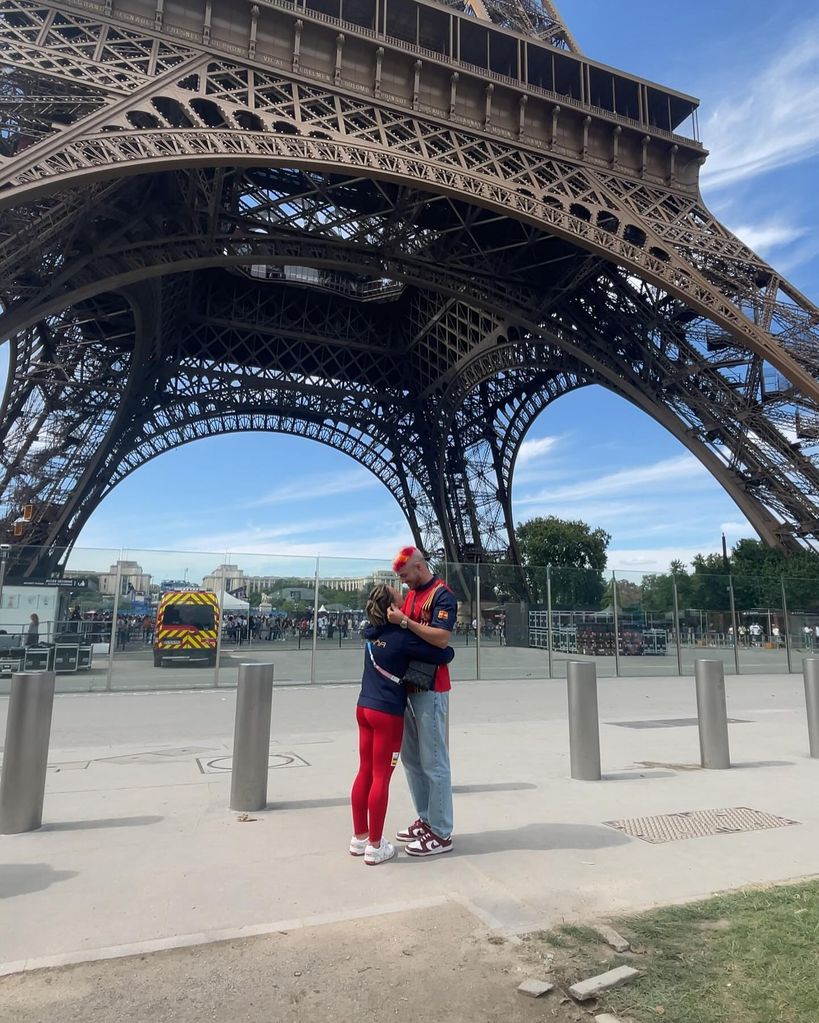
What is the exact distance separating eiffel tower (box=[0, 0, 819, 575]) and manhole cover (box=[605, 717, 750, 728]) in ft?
38.8

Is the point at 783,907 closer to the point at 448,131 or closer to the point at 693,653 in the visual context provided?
the point at 693,653

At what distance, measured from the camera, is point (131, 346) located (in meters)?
30.2

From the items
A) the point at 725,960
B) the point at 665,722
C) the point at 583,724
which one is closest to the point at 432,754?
the point at 725,960

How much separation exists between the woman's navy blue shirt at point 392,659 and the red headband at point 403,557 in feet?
1.28

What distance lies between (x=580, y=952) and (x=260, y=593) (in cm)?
1284

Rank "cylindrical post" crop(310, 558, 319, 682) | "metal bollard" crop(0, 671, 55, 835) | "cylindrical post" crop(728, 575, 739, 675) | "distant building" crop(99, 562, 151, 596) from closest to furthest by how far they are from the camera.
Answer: "metal bollard" crop(0, 671, 55, 835)
"distant building" crop(99, 562, 151, 596)
"cylindrical post" crop(310, 558, 319, 682)
"cylindrical post" crop(728, 575, 739, 675)

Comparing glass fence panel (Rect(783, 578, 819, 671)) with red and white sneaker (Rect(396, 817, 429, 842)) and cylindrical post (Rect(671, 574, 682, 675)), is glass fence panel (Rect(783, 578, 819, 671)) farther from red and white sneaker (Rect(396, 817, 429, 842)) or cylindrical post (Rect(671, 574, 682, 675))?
red and white sneaker (Rect(396, 817, 429, 842))

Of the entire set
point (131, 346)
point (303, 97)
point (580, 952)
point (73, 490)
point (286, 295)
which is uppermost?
point (286, 295)

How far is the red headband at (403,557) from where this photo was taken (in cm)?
423

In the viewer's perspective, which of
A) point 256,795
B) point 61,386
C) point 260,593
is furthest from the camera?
point 61,386

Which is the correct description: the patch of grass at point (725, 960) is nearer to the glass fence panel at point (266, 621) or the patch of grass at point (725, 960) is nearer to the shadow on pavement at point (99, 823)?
the shadow on pavement at point (99, 823)

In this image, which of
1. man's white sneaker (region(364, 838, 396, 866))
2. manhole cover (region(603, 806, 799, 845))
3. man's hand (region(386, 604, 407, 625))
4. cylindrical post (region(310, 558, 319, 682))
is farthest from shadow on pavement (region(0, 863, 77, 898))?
cylindrical post (region(310, 558, 319, 682))

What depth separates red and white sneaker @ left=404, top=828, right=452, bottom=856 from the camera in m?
4.04

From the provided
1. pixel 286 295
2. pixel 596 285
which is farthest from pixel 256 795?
pixel 286 295
